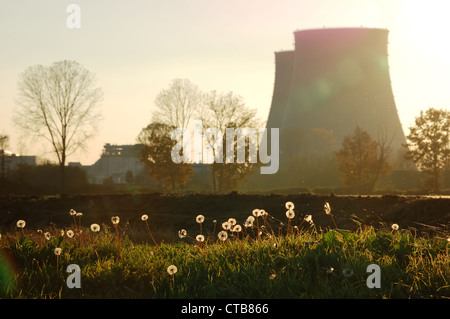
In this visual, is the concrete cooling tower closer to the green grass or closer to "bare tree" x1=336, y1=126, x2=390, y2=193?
"bare tree" x1=336, y1=126, x2=390, y2=193

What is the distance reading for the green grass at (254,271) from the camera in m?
6.07

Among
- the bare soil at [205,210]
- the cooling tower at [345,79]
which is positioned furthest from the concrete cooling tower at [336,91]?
the bare soil at [205,210]

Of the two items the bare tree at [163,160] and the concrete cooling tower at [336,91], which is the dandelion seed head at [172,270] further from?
the concrete cooling tower at [336,91]

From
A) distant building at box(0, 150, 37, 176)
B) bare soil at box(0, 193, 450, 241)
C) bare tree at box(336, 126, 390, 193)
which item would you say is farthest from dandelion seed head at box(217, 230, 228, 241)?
distant building at box(0, 150, 37, 176)

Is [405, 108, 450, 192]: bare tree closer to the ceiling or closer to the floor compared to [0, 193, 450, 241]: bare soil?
closer to the ceiling

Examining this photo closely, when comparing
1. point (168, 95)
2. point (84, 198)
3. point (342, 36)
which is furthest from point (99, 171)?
point (84, 198)

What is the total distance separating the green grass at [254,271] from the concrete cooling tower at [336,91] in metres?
49.7

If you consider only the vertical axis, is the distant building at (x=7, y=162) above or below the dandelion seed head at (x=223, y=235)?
above

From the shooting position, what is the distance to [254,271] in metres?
6.39

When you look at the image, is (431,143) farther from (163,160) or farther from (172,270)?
(172,270)

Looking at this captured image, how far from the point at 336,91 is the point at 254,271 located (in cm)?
5746

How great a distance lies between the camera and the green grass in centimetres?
607

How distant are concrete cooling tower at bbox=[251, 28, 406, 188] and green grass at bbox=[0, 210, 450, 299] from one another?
49724mm

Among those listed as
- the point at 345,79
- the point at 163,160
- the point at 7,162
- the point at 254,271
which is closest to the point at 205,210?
the point at 254,271
